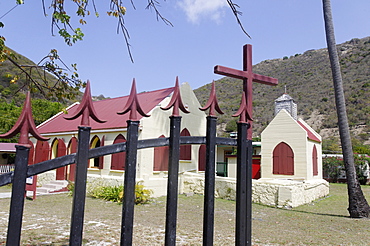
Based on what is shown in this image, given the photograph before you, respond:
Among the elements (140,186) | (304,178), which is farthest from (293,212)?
(140,186)

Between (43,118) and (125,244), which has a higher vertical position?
(43,118)

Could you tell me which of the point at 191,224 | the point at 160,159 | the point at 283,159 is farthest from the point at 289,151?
the point at 191,224

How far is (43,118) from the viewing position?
33.9 meters

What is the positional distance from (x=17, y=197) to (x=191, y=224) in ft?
26.5

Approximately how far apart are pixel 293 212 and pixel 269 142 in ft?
23.3

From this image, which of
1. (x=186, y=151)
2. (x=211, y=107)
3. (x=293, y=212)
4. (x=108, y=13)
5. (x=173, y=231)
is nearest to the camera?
(x=173, y=231)

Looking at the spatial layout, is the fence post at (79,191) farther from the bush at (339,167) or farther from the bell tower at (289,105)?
the bush at (339,167)

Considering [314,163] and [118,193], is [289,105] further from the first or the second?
[118,193]

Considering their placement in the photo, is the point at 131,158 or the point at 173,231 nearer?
the point at 131,158

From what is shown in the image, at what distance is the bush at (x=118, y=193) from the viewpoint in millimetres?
14242

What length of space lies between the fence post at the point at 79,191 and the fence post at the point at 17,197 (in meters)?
0.34

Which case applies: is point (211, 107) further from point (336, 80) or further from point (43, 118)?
point (43, 118)

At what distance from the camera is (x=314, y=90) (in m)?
66.6

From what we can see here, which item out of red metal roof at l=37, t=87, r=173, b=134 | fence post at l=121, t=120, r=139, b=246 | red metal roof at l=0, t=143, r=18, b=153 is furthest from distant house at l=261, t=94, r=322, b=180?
red metal roof at l=0, t=143, r=18, b=153
